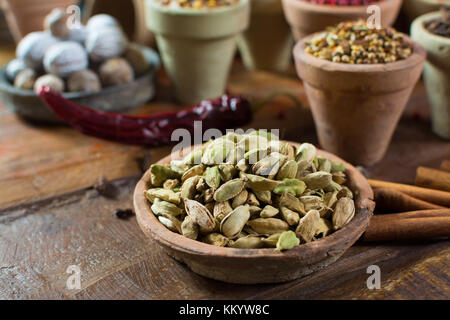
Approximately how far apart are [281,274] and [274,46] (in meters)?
1.71

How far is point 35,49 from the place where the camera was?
2.09m

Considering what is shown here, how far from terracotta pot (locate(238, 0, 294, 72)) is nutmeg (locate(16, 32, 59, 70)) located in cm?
99

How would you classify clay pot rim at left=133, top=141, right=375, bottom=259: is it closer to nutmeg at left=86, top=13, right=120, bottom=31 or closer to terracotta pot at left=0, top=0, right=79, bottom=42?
nutmeg at left=86, top=13, right=120, bottom=31

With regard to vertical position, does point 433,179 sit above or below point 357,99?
below

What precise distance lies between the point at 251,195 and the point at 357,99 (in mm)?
621

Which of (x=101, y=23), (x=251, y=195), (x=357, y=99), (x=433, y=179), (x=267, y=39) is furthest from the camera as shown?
(x=267, y=39)

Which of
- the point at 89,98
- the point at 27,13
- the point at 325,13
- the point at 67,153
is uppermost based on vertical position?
the point at 325,13

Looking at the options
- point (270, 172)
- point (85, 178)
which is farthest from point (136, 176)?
point (270, 172)

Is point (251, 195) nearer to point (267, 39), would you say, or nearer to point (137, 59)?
point (137, 59)

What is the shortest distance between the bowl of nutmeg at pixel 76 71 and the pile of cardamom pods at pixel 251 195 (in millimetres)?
877

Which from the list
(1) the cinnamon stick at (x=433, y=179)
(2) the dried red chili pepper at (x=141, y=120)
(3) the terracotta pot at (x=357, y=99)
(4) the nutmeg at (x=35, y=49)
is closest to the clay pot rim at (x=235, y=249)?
(1) the cinnamon stick at (x=433, y=179)

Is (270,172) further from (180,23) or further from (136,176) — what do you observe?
(180,23)
